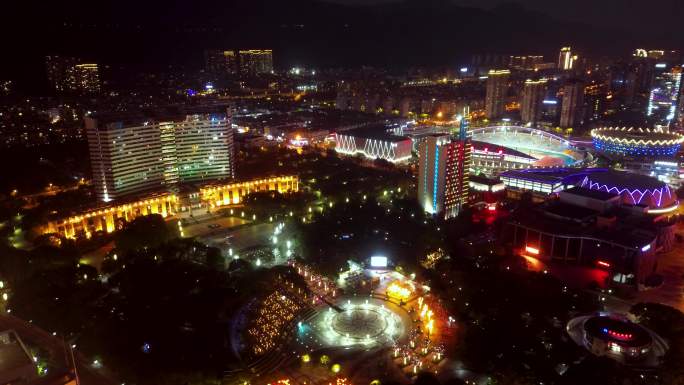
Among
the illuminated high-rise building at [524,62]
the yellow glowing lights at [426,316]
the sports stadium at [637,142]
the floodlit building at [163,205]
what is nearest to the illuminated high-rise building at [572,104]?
the sports stadium at [637,142]

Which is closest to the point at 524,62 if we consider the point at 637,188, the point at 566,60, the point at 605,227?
the point at 566,60

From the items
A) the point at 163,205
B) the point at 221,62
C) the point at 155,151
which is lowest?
the point at 163,205

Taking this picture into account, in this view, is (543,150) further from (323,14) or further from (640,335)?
(323,14)

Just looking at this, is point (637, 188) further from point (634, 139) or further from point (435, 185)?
point (634, 139)

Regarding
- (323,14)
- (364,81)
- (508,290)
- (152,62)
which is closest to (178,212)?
(508,290)

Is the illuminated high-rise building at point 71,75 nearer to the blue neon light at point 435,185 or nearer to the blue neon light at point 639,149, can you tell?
the blue neon light at point 435,185
